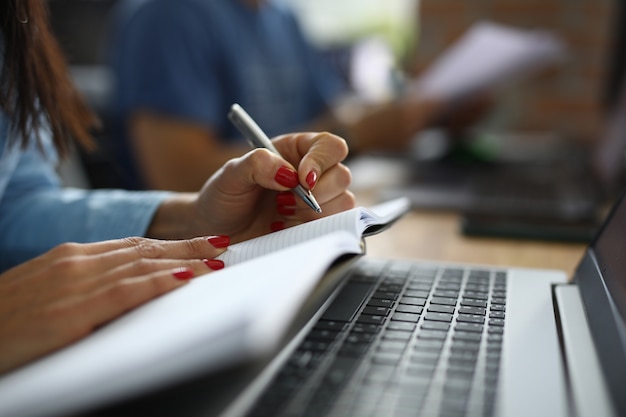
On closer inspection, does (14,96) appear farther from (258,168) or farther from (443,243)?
(443,243)

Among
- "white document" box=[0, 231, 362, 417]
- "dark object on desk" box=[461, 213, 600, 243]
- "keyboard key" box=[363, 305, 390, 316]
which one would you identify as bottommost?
"white document" box=[0, 231, 362, 417]

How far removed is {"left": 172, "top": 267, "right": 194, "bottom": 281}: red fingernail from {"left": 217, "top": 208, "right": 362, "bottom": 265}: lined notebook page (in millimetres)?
44

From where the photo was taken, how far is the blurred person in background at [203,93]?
3.93 feet

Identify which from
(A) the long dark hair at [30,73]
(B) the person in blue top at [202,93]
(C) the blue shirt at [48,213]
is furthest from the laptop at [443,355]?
(B) the person in blue top at [202,93]

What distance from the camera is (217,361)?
278 millimetres

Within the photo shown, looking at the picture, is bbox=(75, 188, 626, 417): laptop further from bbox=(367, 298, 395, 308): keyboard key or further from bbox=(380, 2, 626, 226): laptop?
bbox=(380, 2, 626, 226): laptop

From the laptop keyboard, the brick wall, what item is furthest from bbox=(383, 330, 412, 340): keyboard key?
the brick wall

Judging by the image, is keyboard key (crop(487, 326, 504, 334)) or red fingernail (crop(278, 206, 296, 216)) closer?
keyboard key (crop(487, 326, 504, 334))

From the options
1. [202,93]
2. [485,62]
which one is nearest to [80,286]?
[202,93]

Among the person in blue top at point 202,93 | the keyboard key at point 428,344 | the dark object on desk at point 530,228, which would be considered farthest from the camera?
the person in blue top at point 202,93

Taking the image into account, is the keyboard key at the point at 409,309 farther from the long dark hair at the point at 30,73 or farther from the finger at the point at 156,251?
the long dark hair at the point at 30,73

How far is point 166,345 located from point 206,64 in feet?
3.41

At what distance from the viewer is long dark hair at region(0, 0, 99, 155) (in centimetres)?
63

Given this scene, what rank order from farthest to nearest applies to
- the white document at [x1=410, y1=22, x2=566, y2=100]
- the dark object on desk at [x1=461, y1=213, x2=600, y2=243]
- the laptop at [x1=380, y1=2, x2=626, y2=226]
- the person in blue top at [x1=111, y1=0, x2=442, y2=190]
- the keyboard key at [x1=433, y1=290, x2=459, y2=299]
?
the white document at [x1=410, y1=22, x2=566, y2=100] < the person in blue top at [x1=111, y1=0, x2=442, y2=190] < the laptop at [x1=380, y1=2, x2=626, y2=226] < the dark object on desk at [x1=461, y1=213, x2=600, y2=243] < the keyboard key at [x1=433, y1=290, x2=459, y2=299]
